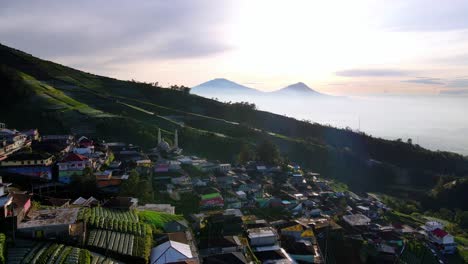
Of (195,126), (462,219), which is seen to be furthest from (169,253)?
(195,126)

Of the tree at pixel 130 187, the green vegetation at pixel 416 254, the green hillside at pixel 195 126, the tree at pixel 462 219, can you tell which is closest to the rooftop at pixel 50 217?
the tree at pixel 130 187

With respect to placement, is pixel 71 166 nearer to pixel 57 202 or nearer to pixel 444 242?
pixel 57 202

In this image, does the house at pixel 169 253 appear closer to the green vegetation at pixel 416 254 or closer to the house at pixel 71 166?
the house at pixel 71 166

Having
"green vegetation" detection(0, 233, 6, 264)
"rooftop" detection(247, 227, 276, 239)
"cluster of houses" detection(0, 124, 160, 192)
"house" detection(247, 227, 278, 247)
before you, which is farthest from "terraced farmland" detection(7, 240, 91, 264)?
"cluster of houses" detection(0, 124, 160, 192)

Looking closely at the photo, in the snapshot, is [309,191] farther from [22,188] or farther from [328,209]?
[22,188]

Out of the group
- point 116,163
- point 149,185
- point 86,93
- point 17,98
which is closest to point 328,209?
point 149,185

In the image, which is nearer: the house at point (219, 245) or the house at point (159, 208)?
the house at point (219, 245)
